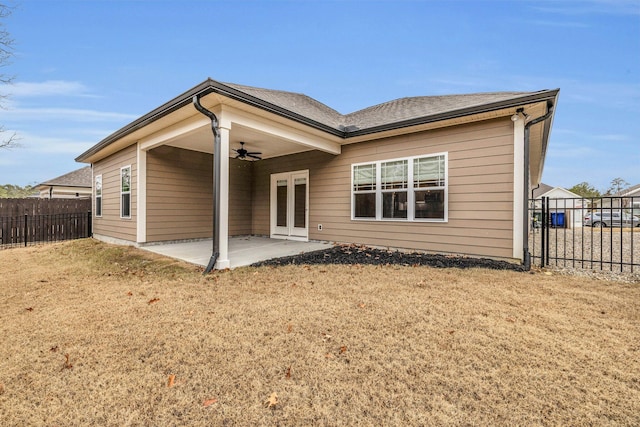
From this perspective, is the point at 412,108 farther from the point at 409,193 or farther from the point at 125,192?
the point at 125,192

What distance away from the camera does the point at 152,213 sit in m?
7.49

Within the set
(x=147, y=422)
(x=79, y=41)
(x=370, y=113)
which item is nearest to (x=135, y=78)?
(x=79, y=41)

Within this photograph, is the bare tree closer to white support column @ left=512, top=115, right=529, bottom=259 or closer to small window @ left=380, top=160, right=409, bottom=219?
small window @ left=380, top=160, right=409, bottom=219

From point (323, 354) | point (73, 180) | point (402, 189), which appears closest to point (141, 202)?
point (402, 189)

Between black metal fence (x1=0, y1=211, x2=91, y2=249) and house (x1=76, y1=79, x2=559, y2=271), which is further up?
house (x1=76, y1=79, x2=559, y2=271)

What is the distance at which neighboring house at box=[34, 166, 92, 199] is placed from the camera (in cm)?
1697

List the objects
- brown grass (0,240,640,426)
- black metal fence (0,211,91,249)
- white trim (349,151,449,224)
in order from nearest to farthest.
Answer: brown grass (0,240,640,426)
white trim (349,151,449,224)
black metal fence (0,211,91,249)

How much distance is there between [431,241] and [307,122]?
3684 mm

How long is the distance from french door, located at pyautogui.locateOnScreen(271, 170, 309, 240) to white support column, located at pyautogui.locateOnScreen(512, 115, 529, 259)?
16.3 feet

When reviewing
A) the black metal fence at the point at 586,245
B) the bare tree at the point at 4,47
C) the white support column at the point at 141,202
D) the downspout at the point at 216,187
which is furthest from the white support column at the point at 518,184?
the bare tree at the point at 4,47

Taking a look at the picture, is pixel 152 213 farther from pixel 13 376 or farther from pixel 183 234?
pixel 13 376

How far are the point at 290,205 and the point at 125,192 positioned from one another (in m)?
4.64

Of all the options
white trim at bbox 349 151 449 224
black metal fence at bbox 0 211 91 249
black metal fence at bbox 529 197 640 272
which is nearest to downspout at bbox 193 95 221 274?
white trim at bbox 349 151 449 224

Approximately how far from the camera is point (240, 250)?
6762 millimetres
